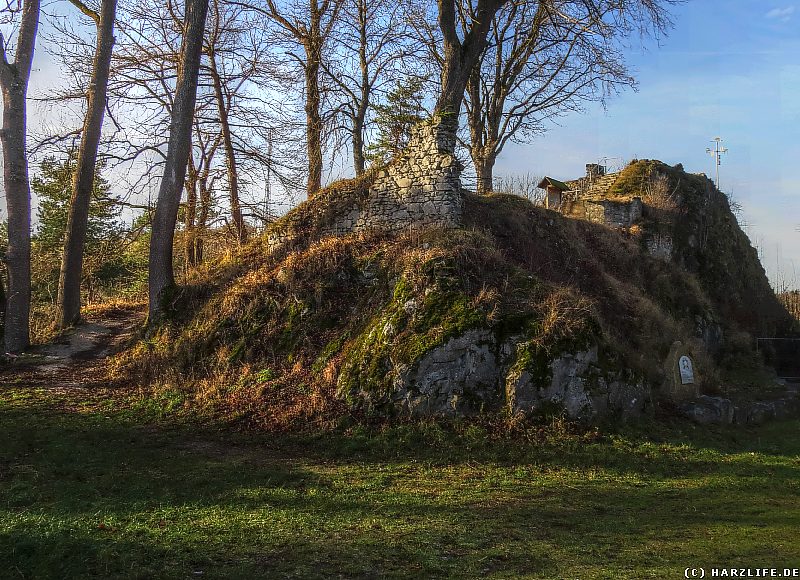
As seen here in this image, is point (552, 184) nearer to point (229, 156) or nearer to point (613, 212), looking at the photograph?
point (613, 212)

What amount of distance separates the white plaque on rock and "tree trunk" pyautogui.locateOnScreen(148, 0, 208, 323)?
464 inches

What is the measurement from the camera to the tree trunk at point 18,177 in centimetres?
1355

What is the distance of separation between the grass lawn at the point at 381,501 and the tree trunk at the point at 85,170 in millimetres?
5945

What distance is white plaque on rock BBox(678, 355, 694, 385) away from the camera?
11.7m

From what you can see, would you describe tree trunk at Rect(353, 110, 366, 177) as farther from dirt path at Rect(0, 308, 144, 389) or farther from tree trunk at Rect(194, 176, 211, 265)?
dirt path at Rect(0, 308, 144, 389)

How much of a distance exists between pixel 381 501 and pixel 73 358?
1056cm

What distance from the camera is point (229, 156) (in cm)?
1873

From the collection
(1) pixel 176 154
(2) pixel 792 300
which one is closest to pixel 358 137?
(1) pixel 176 154

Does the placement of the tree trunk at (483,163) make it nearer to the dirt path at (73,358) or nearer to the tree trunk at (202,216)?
the tree trunk at (202,216)

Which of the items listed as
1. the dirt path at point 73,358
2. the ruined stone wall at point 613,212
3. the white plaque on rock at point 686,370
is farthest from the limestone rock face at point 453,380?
the ruined stone wall at point 613,212

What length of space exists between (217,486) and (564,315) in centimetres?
627

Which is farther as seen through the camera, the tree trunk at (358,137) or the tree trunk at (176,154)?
the tree trunk at (358,137)

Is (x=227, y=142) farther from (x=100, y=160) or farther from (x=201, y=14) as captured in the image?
(x=201, y=14)

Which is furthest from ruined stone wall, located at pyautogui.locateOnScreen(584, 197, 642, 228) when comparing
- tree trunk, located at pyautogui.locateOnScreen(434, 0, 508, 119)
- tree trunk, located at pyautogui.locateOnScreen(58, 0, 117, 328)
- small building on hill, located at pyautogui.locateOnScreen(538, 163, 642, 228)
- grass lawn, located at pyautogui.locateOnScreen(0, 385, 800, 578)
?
tree trunk, located at pyautogui.locateOnScreen(58, 0, 117, 328)
